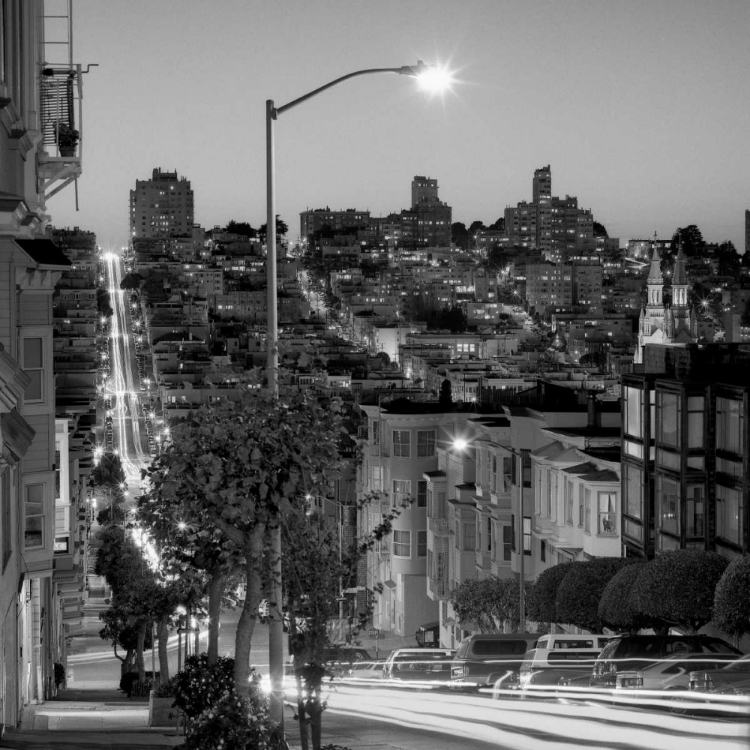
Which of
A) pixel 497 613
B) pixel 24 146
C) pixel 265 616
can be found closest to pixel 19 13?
pixel 24 146

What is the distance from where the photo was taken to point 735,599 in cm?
2869

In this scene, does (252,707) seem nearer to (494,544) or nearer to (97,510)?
(494,544)

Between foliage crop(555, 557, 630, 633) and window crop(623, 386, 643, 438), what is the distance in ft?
13.1

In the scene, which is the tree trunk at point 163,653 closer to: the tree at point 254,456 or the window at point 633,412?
the window at point 633,412

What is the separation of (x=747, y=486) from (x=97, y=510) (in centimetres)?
9373

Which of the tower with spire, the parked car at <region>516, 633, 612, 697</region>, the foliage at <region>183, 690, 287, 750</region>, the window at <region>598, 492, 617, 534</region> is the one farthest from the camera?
the tower with spire

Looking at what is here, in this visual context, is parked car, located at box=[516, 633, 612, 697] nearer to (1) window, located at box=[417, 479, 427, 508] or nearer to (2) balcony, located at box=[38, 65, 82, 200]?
(2) balcony, located at box=[38, 65, 82, 200]

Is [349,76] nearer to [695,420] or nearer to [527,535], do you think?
[695,420]

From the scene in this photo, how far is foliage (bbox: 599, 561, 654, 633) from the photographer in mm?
32906

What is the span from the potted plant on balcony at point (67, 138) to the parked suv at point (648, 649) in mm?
11509

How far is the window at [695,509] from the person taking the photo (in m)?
Answer: 35.6

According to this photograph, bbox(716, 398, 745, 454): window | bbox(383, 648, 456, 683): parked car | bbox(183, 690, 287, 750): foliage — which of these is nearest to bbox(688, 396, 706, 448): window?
bbox(716, 398, 745, 454): window

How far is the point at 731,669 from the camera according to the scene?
71.5ft

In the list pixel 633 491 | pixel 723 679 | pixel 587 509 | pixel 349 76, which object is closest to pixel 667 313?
pixel 587 509
